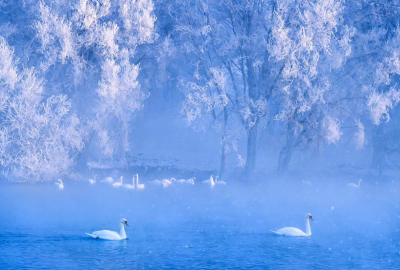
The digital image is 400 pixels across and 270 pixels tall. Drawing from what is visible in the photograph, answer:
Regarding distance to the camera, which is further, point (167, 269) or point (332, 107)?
point (332, 107)

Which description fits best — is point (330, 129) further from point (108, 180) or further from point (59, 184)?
point (59, 184)

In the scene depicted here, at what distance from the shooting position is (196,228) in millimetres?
19453

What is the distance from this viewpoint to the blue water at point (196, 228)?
1505 centimetres

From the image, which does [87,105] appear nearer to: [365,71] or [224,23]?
[224,23]

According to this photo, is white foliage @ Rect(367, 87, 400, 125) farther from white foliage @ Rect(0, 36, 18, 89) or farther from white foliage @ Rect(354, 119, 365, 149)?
white foliage @ Rect(0, 36, 18, 89)

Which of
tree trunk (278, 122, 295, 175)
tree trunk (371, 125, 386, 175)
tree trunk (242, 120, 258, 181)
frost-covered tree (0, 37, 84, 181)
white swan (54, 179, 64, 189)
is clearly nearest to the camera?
frost-covered tree (0, 37, 84, 181)

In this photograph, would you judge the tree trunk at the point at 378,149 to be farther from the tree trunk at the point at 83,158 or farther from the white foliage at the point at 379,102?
the tree trunk at the point at 83,158

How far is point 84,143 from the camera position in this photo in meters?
32.8

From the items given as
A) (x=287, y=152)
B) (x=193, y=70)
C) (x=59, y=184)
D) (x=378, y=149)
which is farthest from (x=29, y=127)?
(x=378, y=149)

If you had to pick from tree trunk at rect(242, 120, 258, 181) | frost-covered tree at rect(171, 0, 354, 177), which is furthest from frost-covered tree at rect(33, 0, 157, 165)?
tree trunk at rect(242, 120, 258, 181)

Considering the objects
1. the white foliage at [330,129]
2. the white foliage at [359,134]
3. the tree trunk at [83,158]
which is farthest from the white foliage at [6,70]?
the white foliage at [359,134]

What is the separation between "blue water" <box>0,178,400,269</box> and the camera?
15047 mm

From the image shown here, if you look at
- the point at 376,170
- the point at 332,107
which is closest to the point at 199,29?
the point at 332,107

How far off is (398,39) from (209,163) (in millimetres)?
15620
